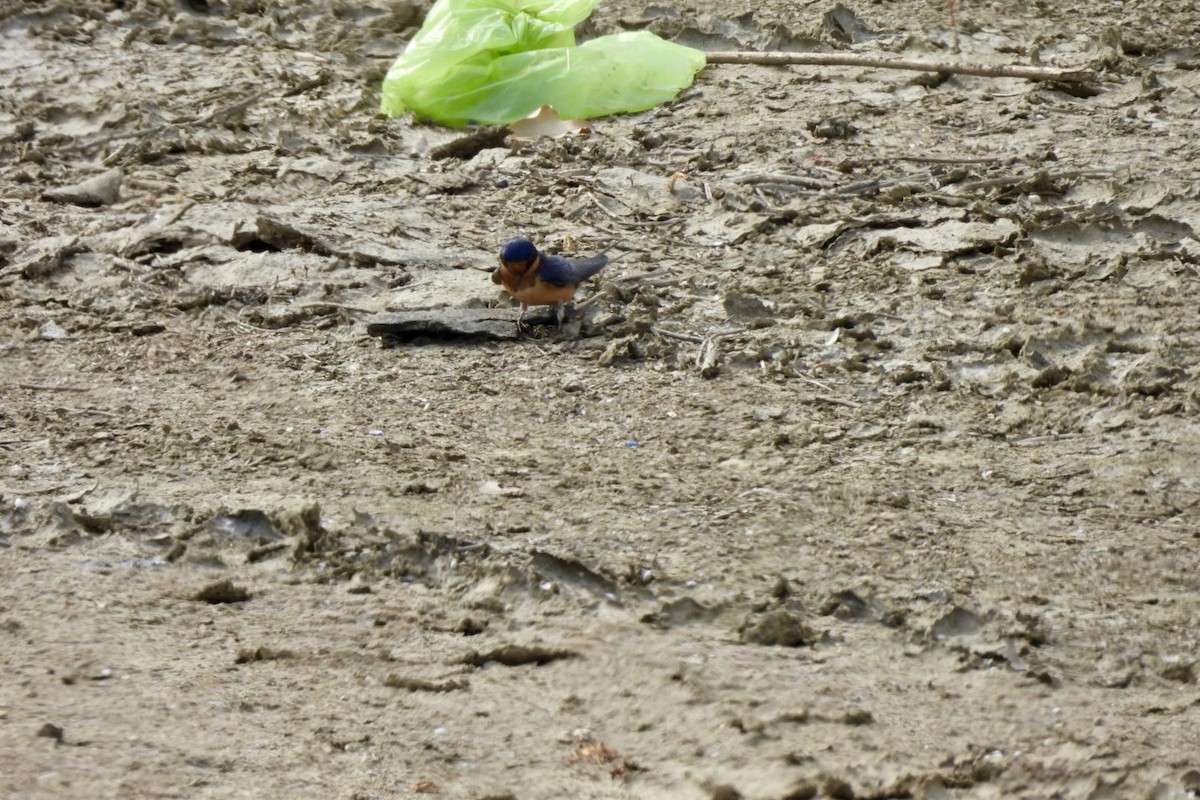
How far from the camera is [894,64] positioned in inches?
233

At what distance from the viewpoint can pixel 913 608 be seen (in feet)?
9.42

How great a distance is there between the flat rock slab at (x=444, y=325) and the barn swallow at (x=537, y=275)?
0.16 feet

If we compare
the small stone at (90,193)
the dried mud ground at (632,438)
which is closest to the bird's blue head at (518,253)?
the dried mud ground at (632,438)

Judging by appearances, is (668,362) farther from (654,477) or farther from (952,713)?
(952,713)

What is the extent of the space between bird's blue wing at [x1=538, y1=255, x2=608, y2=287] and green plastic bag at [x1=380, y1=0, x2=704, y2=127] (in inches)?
66.4

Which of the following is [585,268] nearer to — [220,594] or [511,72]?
[220,594]

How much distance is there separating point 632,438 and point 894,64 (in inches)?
114

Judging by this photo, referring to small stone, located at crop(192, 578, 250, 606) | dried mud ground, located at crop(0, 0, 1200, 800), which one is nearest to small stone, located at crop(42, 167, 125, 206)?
dried mud ground, located at crop(0, 0, 1200, 800)

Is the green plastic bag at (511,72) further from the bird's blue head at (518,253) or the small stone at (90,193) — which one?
the bird's blue head at (518,253)

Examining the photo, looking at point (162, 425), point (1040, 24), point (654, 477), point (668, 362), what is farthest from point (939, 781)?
point (1040, 24)

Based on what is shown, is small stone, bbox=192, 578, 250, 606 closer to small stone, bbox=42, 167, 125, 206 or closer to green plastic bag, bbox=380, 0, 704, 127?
small stone, bbox=42, 167, 125, 206

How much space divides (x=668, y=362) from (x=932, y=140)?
186 cm

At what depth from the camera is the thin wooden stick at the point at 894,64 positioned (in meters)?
→ 5.66

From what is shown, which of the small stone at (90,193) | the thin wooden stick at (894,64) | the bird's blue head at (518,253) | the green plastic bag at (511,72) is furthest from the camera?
the green plastic bag at (511,72)
